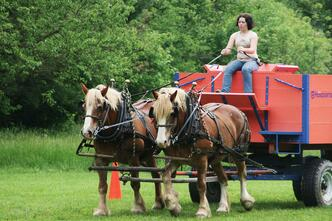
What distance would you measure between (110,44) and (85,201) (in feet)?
40.4

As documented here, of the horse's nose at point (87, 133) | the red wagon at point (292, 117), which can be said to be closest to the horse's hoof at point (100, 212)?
the horse's nose at point (87, 133)

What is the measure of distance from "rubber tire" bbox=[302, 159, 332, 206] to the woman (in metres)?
1.56

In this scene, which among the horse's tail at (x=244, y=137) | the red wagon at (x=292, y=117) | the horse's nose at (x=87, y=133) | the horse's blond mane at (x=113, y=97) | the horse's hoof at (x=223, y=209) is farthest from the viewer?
the red wagon at (x=292, y=117)

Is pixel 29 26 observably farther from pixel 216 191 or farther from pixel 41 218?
pixel 41 218

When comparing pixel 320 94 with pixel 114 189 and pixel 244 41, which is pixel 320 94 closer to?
pixel 244 41

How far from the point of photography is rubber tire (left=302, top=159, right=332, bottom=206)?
536 inches

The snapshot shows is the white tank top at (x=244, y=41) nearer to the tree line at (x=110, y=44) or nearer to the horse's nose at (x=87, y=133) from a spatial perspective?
the horse's nose at (x=87, y=133)

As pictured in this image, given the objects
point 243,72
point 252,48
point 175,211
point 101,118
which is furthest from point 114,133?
point 252,48

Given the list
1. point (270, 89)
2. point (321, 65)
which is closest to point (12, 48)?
point (270, 89)

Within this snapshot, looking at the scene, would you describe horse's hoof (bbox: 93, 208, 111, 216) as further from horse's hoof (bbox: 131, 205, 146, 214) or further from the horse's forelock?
the horse's forelock

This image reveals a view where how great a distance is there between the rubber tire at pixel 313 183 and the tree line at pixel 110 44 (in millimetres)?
11408

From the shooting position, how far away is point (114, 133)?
41.0 feet

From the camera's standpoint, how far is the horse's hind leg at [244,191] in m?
13.1

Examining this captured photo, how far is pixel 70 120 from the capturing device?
106ft
